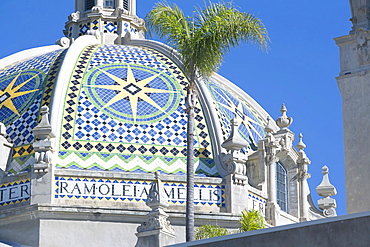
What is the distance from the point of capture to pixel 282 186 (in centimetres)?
3647

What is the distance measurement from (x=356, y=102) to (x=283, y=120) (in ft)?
53.4

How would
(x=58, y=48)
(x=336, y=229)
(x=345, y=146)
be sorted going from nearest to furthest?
(x=336, y=229)
(x=345, y=146)
(x=58, y=48)

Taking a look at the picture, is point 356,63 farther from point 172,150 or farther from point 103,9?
point 103,9

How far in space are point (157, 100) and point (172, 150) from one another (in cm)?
208

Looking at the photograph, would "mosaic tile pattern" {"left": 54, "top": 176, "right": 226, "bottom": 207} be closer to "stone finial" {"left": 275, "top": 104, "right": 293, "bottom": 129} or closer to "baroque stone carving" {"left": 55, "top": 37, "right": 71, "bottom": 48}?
"stone finial" {"left": 275, "top": 104, "right": 293, "bottom": 129}

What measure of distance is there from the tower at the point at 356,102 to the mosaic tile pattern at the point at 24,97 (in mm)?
14881

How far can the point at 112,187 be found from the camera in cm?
3266

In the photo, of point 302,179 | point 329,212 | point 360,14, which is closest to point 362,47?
point 360,14

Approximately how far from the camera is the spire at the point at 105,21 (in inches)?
1570

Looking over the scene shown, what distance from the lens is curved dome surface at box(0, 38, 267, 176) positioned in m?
33.3

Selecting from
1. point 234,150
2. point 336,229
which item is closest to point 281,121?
point 234,150

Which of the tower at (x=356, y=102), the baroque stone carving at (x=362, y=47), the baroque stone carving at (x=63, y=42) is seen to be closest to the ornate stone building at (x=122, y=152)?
the baroque stone carving at (x=63, y=42)

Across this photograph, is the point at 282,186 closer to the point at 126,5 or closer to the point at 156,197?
the point at 156,197

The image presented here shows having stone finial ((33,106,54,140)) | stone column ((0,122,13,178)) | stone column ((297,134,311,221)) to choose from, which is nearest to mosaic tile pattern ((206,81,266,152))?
A: stone column ((297,134,311,221))
